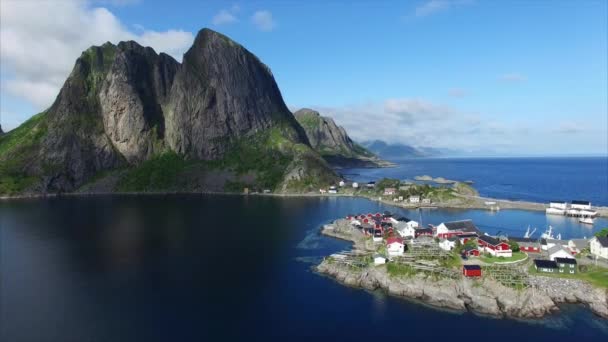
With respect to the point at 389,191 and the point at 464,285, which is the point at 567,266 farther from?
the point at 389,191

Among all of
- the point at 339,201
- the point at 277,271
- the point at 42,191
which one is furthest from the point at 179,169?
the point at 277,271

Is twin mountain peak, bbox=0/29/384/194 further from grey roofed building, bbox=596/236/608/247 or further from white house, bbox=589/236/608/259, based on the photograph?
grey roofed building, bbox=596/236/608/247

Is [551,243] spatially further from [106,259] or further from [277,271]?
[106,259]

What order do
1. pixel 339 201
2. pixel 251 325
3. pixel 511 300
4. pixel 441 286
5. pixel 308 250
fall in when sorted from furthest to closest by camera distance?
pixel 339 201
pixel 308 250
pixel 441 286
pixel 511 300
pixel 251 325

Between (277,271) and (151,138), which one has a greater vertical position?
(151,138)

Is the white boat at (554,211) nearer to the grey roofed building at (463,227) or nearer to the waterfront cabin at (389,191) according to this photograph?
the waterfront cabin at (389,191)

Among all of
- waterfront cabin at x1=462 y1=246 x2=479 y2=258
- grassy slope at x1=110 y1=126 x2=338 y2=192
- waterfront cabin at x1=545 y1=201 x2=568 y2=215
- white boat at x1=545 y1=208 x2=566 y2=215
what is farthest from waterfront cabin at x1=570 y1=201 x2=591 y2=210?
grassy slope at x1=110 y1=126 x2=338 y2=192
